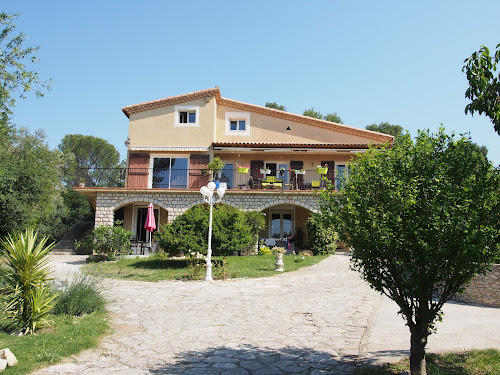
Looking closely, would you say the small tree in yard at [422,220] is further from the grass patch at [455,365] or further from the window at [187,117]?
the window at [187,117]

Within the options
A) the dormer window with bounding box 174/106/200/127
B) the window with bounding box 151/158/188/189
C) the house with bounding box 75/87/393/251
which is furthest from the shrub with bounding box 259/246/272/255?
the dormer window with bounding box 174/106/200/127

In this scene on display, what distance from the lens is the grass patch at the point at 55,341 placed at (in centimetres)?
569

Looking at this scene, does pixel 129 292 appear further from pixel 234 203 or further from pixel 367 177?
pixel 234 203

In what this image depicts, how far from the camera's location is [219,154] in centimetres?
2480

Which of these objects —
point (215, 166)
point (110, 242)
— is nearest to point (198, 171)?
point (215, 166)

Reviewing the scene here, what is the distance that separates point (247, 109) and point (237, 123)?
101 centimetres

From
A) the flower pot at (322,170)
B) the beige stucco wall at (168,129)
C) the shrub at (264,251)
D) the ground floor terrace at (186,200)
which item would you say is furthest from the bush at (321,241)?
the beige stucco wall at (168,129)

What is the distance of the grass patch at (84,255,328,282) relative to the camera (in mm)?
14133

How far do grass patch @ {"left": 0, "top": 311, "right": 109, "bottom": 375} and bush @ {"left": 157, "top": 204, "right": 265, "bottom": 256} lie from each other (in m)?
7.53

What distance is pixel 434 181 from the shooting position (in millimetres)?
4500

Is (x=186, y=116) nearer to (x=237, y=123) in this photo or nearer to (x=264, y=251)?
(x=237, y=123)

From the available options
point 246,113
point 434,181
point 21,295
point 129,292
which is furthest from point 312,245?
point 434,181

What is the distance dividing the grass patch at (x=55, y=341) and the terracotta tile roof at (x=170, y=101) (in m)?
17.8

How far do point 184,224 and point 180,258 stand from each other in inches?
91.6
